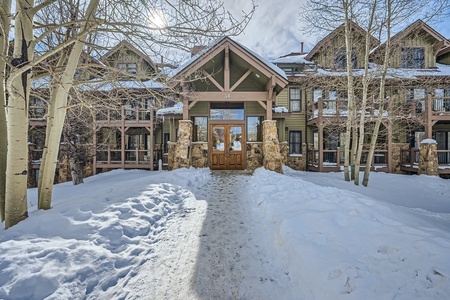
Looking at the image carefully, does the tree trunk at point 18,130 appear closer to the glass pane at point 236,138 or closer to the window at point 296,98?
the glass pane at point 236,138

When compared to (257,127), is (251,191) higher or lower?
lower

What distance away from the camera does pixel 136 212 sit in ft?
12.9

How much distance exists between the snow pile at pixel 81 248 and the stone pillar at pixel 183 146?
4563mm

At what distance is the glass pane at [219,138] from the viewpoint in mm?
10203

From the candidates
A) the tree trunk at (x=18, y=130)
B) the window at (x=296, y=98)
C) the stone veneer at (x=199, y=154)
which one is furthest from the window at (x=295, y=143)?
the tree trunk at (x=18, y=130)

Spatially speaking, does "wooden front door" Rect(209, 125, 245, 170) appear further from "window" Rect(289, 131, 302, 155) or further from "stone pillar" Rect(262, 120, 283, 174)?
"window" Rect(289, 131, 302, 155)

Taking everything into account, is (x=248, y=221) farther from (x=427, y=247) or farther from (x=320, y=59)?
(x=320, y=59)

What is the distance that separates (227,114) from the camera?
33.7 ft

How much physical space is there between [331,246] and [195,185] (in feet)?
15.9

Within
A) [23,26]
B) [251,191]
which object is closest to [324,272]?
[251,191]

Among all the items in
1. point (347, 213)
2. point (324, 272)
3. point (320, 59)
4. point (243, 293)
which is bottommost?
point (243, 293)

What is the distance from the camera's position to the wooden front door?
10188 millimetres

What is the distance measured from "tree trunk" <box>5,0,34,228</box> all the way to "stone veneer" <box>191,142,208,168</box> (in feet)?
23.4

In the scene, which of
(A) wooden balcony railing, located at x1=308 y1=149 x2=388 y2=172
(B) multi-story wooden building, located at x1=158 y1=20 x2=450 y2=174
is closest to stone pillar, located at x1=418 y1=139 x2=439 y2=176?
(B) multi-story wooden building, located at x1=158 y1=20 x2=450 y2=174
